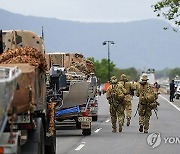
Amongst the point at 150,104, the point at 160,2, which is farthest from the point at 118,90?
the point at 160,2

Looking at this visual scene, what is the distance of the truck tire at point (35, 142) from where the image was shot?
35.4 feet

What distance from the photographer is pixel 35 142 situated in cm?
1100

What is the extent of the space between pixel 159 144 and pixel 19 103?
9203 mm

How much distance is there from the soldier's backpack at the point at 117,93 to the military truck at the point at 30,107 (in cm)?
806

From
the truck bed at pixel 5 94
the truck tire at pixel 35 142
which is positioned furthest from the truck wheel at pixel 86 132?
the truck bed at pixel 5 94

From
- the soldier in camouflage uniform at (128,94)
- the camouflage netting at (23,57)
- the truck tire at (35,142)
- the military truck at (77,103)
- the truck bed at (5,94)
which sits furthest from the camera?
the soldier in camouflage uniform at (128,94)

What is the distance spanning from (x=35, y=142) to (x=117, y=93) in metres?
11.0

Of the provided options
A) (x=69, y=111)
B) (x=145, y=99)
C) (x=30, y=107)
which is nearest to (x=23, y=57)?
(x=30, y=107)

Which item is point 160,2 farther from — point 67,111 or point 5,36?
point 5,36

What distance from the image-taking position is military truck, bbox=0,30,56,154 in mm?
9555

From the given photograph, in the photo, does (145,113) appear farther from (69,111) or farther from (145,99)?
(69,111)

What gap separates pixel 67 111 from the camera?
20.6 meters

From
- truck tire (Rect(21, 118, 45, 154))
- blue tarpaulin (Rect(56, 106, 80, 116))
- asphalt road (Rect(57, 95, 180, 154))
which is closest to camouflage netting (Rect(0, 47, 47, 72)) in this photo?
truck tire (Rect(21, 118, 45, 154))

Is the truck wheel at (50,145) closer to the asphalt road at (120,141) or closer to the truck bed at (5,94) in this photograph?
the asphalt road at (120,141)
